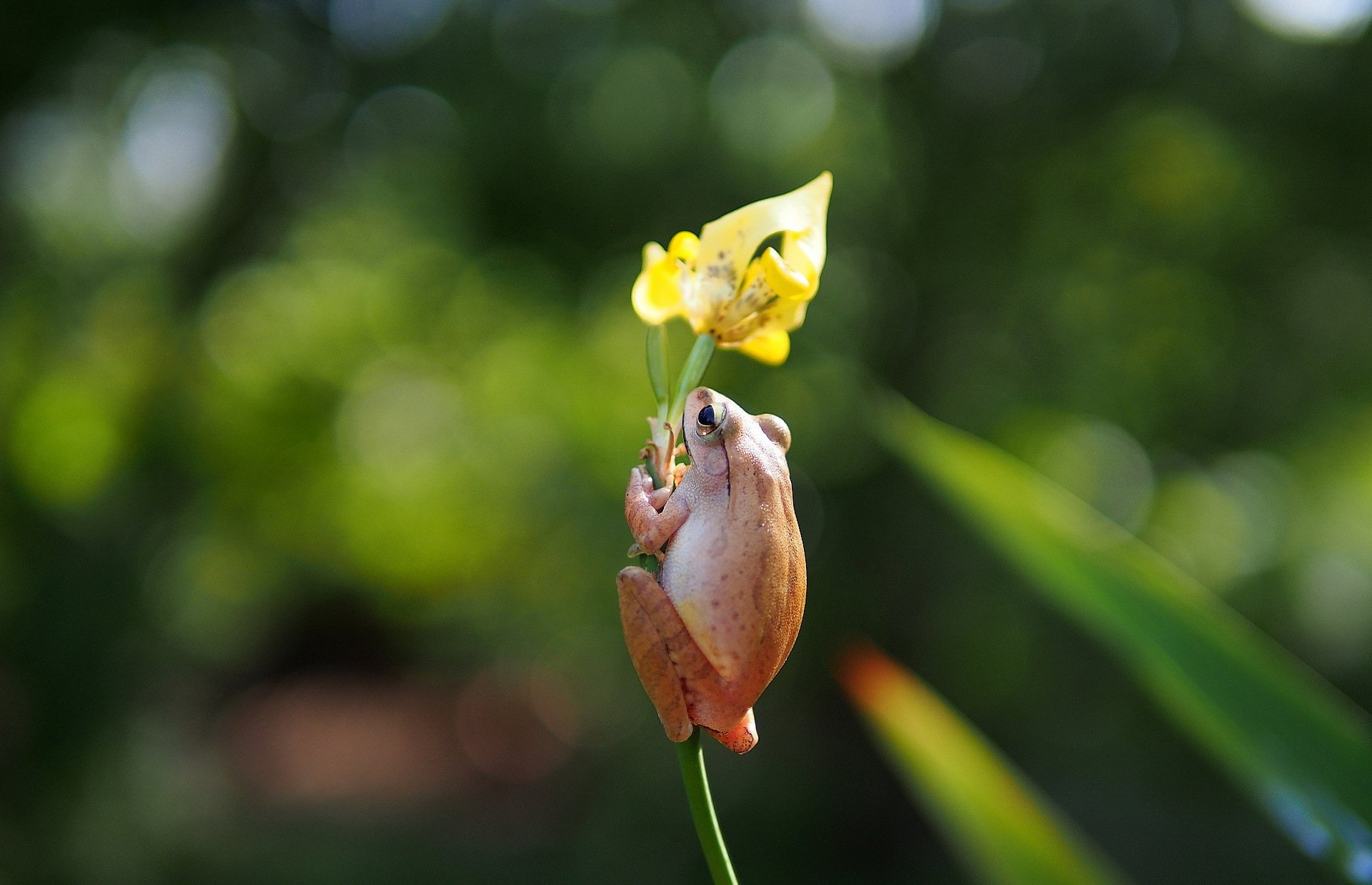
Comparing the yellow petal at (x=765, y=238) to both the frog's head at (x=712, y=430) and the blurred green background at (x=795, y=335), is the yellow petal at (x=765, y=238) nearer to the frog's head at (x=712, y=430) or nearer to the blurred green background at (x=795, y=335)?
the frog's head at (x=712, y=430)

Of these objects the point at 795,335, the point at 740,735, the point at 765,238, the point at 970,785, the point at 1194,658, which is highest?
the point at 765,238

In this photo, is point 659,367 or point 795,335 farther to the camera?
point 795,335

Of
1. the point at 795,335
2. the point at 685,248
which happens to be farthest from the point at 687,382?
the point at 795,335

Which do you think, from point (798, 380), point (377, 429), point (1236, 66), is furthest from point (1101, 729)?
point (377, 429)

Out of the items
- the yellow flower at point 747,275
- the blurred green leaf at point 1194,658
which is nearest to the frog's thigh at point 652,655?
the yellow flower at point 747,275

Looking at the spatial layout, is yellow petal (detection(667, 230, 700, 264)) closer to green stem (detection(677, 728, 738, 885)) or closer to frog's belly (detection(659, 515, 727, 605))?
frog's belly (detection(659, 515, 727, 605))

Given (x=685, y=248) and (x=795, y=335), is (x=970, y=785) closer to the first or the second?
(x=685, y=248)
